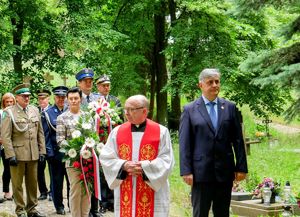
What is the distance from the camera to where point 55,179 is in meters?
10.8

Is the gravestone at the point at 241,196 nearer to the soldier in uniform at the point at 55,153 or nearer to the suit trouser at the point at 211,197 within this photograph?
the soldier in uniform at the point at 55,153

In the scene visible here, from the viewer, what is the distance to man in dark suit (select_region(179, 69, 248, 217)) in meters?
7.07

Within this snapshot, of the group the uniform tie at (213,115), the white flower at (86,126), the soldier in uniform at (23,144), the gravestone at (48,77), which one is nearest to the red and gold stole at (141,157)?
the uniform tie at (213,115)

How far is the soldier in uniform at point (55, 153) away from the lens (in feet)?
35.4

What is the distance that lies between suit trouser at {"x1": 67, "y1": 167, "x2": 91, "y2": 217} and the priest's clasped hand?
8.21ft

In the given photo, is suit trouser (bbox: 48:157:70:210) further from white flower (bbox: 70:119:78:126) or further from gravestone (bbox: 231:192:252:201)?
gravestone (bbox: 231:192:252:201)

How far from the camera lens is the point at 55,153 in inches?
431

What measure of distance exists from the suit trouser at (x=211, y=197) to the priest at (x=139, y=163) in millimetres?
339

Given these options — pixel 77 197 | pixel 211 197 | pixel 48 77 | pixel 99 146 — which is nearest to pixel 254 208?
pixel 99 146

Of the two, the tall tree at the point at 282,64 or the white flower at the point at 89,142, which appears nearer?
the tall tree at the point at 282,64

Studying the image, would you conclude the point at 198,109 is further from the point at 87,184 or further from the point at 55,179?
the point at 55,179

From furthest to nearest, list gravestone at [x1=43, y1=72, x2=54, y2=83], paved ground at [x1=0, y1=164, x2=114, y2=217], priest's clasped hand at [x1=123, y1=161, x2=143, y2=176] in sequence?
1. gravestone at [x1=43, y1=72, x2=54, y2=83]
2. paved ground at [x1=0, y1=164, x2=114, y2=217]
3. priest's clasped hand at [x1=123, y1=161, x2=143, y2=176]

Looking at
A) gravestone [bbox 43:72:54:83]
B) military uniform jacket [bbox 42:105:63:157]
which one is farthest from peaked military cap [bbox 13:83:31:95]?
gravestone [bbox 43:72:54:83]

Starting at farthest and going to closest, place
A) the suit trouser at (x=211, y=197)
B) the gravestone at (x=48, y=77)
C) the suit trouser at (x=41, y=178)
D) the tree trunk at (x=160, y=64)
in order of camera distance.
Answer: the tree trunk at (x=160, y=64), the gravestone at (x=48, y=77), the suit trouser at (x=41, y=178), the suit trouser at (x=211, y=197)
